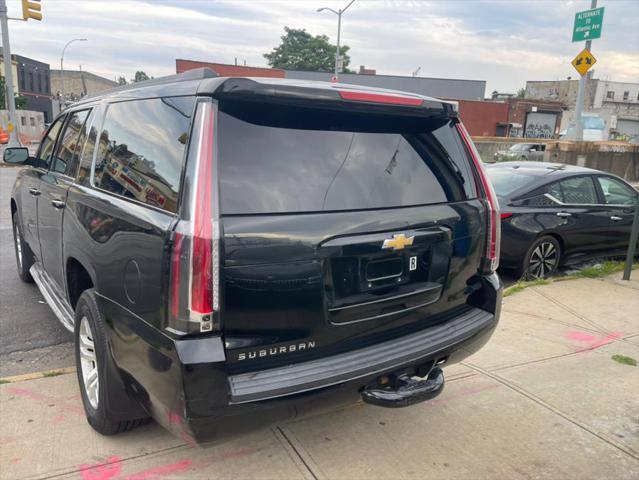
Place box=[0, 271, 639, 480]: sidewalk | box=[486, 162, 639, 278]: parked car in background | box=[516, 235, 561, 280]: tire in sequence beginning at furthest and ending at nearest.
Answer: box=[516, 235, 561, 280]: tire, box=[486, 162, 639, 278]: parked car in background, box=[0, 271, 639, 480]: sidewalk

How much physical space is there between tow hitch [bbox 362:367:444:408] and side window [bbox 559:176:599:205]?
202 inches

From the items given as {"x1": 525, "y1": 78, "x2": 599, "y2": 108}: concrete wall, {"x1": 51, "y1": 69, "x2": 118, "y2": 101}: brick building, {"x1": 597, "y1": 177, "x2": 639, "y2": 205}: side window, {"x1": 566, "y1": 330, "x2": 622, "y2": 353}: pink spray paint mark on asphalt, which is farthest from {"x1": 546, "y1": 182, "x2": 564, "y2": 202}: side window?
{"x1": 51, "y1": 69, "x2": 118, "y2": 101}: brick building

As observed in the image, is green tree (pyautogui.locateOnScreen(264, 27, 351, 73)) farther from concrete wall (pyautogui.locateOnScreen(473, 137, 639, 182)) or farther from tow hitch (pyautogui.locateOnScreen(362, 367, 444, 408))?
tow hitch (pyautogui.locateOnScreen(362, 367, 444, 408))

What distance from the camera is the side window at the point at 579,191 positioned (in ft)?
23.1

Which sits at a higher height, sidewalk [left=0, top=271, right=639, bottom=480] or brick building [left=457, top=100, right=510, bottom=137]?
brick building [left=457, top=100, right=510, bottom=137]

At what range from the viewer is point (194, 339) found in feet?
6.95

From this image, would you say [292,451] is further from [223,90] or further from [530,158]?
[530,158]

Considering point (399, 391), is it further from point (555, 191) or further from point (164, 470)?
point (555, 191)

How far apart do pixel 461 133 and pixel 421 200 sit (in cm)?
60

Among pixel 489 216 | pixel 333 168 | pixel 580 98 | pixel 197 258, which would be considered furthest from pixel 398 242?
pixel 580 98

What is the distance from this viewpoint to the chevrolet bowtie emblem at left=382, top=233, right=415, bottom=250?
253cm

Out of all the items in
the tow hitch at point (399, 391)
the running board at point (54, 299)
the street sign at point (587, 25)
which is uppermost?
the street sign at point (587, 25)

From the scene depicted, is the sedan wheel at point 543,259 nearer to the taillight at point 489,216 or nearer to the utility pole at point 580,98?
the taillight at point 489,216

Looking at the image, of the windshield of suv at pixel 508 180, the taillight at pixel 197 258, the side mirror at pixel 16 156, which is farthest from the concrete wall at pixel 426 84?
the taillight at pixel 197 258
